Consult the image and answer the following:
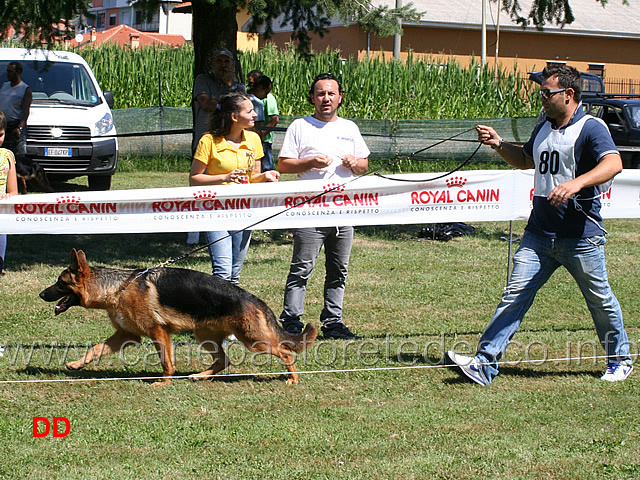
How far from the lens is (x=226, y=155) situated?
20.2ft

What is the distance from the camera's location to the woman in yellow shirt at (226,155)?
19.8 ft

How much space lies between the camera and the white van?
14641 millimetres

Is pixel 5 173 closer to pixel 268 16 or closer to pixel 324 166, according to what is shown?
pixel 324 166

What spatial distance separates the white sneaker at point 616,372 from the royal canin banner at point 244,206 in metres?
1.81

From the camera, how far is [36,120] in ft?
48.1

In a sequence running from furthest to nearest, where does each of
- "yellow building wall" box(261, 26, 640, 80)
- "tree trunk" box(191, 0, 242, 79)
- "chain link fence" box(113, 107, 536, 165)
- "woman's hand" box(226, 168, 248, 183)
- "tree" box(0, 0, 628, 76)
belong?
1. "yellow building wall" box(261, 26, 640, 80)
2. "chain link fence" box(113, 107, 536, 165)
3. "tree trunk" box(191, 0, 242, 79)
4. "tree" box(0, 0, 628, 76)
5. "woman's hand" box(226, 168, 248, 183)

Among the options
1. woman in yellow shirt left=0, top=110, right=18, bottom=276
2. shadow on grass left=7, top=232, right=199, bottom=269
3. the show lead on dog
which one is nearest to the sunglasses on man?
the show lead on dog

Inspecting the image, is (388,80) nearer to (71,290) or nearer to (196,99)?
(196,99)

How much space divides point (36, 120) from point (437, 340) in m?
10.5

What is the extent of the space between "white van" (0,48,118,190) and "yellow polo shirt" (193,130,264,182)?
360 inches

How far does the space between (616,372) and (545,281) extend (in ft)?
2.72

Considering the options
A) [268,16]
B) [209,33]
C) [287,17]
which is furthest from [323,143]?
[287,17]

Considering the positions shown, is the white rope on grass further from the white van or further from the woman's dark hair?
the white van

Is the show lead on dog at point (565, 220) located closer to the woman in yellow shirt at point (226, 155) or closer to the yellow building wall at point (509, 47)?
the woman in yellow shirt at point (226, 155)
